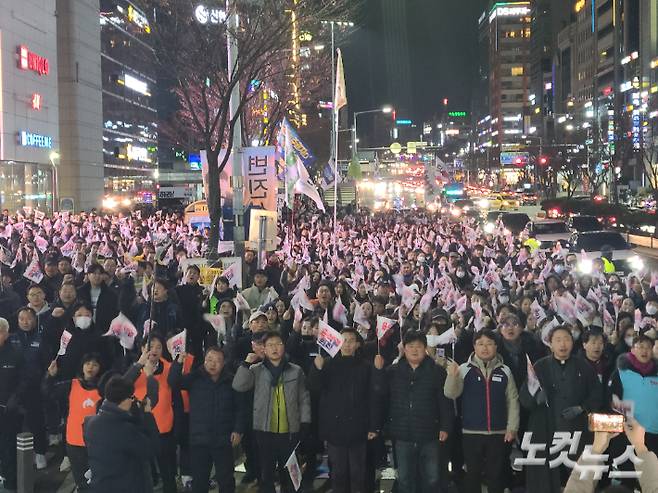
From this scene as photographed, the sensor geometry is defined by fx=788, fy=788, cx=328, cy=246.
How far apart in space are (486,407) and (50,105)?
40.8 metres

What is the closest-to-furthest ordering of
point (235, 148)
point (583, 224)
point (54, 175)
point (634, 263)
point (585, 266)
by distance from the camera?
point (235, 148)
point (585, 266)
point (634, 263)
point (583, 224)
point (54, 175)

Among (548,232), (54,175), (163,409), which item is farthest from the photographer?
(54,175)

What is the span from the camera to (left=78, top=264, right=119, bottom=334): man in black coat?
973 centimetres

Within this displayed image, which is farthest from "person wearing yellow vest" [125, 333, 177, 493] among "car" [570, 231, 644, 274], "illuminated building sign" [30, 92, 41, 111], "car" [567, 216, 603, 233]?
"illuminated building sign" [30, 92, 41, 111]

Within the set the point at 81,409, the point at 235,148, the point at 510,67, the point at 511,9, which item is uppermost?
the point at 511,9

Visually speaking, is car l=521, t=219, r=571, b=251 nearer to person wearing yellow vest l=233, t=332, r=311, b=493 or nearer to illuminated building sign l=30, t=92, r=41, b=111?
person wearing yellow vest l=233, t=332, r=311, b=493

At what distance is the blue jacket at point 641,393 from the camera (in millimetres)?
6234

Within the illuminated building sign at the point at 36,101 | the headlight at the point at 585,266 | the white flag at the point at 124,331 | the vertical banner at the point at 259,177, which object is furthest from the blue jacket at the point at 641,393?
the illuminated building sign at the point at 36,101

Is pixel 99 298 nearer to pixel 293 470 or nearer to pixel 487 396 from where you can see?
pixel 293 470

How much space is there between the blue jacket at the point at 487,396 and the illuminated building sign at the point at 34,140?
3702 centimetres

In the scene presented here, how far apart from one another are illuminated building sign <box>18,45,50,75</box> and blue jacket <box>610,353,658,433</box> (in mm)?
38273

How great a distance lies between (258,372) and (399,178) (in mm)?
69780

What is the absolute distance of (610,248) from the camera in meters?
20.0

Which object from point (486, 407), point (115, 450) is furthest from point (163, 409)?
point (486, 407)
